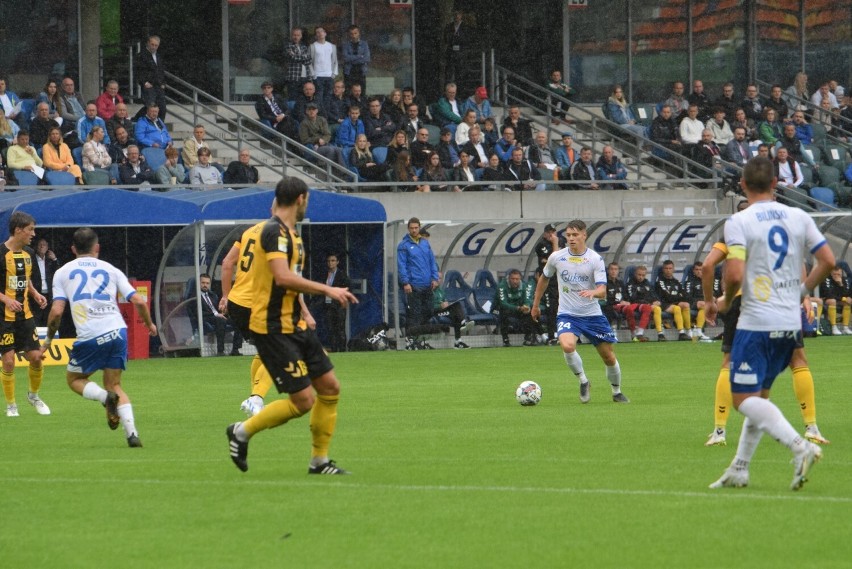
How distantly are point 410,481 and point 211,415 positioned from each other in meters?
5.62

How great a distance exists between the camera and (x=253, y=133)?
98.0 ft

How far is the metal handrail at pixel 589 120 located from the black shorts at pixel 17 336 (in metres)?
19.0

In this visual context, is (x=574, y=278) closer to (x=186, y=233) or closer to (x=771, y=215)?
(x=771, y=215)

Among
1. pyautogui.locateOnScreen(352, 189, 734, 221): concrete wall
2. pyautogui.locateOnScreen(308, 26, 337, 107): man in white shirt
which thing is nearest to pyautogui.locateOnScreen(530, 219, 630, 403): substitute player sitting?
pyautogui.locateOnScreen(352, 189, 734, 221): concrete wall

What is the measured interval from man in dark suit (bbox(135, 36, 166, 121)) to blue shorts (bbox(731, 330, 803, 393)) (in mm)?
21449

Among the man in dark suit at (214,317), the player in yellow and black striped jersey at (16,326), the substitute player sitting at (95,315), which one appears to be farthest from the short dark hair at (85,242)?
the man in dark suit at (214,317)

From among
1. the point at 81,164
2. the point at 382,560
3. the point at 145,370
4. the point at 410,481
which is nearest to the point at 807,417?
the point at 410,481

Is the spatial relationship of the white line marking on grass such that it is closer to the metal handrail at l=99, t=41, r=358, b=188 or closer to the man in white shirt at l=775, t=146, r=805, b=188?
the metal handrail at l=99, t=41, r=358, b=188

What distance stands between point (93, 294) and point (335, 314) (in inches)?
587

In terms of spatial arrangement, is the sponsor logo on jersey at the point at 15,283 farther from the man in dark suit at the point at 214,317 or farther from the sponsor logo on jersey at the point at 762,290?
the man in dark suit at the point at 214,317

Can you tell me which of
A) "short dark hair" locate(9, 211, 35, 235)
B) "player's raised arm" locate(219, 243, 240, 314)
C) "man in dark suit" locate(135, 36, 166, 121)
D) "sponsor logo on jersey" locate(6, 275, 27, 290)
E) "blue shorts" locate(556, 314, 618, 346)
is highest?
"man in dark suit" locate(135, 36, 166, 121)

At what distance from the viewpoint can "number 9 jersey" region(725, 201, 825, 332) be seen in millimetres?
8391

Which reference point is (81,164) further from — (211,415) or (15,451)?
(15,451)

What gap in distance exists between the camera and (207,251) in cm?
2627
